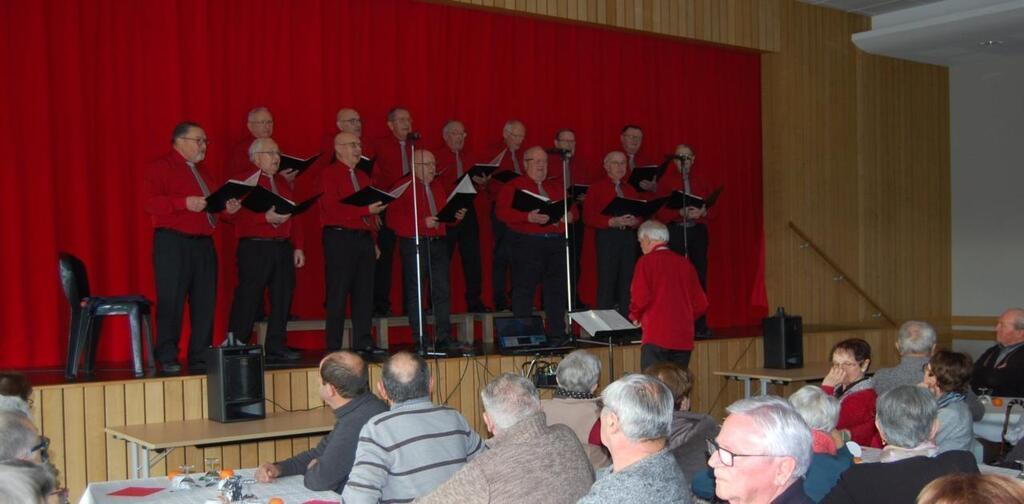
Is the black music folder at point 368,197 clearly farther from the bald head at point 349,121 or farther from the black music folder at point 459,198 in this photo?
the bald head at point 349,121

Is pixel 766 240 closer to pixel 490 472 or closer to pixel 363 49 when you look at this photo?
pixel 363 49

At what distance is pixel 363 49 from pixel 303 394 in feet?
10.1

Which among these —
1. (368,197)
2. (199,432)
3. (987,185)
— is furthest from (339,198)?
(987,185)

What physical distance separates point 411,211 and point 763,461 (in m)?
5.35

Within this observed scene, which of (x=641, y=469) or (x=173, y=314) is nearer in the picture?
(x=641, y=469)

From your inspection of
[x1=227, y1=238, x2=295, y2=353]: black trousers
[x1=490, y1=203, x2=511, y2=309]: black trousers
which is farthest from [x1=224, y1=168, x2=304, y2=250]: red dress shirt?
[x1=490, y1=203, x2=511, y2=309]: black trousers

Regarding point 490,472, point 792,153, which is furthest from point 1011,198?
point 490,472

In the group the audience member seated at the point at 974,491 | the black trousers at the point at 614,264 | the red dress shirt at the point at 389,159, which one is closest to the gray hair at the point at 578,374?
the audience member seated at the point at 974,491

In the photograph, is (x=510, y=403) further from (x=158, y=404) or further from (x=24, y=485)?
(x=158, y=404)

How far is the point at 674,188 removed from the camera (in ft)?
29.2

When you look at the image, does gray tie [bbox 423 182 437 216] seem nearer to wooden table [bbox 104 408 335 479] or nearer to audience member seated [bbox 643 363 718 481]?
wooden table [bbox 104 408 335 479]

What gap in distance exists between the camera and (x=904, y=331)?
4.99 meters

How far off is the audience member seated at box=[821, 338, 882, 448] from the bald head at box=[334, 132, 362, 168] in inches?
135

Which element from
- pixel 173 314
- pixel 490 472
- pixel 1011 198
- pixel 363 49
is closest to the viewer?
pixel 490 472
